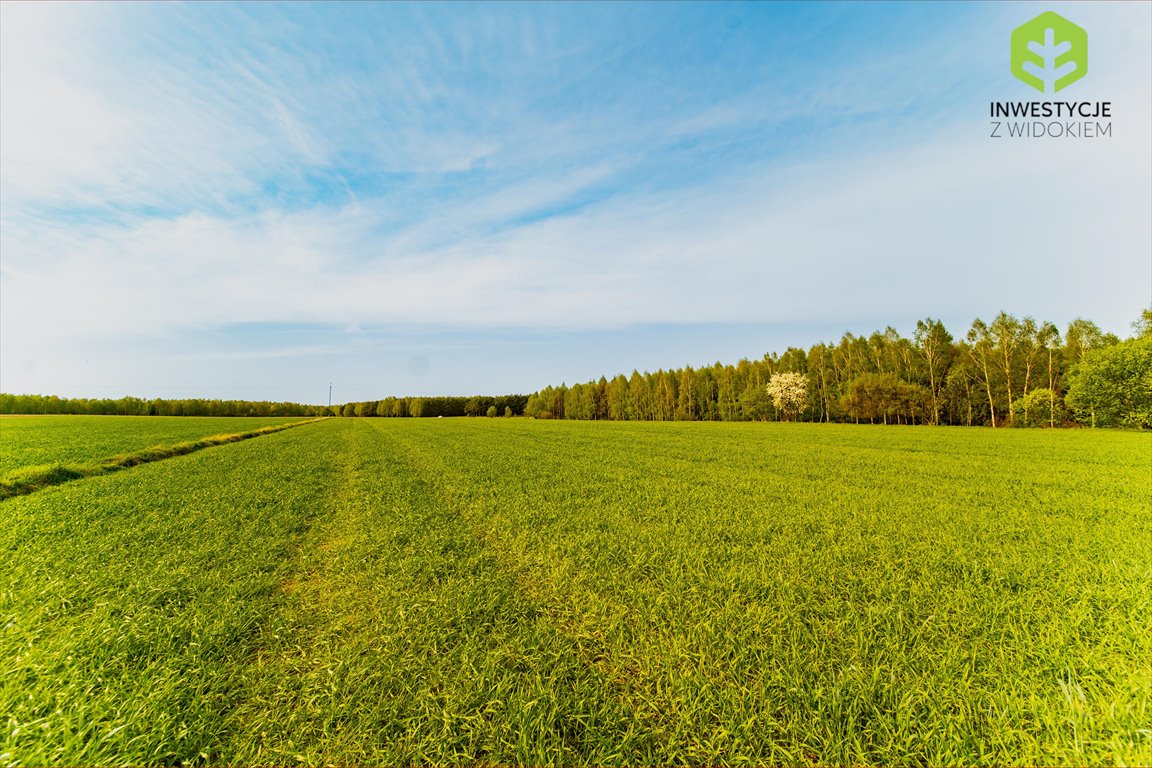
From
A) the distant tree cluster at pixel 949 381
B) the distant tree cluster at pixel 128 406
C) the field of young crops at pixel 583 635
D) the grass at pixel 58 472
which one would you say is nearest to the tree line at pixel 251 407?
the distant tree cluster at pixel 128 406

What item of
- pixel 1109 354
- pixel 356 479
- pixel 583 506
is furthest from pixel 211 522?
pixel 1109 354

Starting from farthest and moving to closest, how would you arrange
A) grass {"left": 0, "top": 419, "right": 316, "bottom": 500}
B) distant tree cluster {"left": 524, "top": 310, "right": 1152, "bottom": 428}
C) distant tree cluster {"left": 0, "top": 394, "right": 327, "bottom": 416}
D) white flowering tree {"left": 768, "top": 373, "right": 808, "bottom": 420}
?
1. distant tree cluster {"left": 0, "top": 394, "right": 327, "bottom": 416}
2. white flowering tree {"left": 768, "top": 373, "right": 808, "bottom": 420}
3. distant tree cluster {"left": 524, "top": 310, "right": 1152, "bottom": 428}
4. grass {"left": 0, "top": 419, "right": 316, "bottom": 500}

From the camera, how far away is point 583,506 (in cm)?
1080

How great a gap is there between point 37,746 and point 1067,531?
14.4 metres

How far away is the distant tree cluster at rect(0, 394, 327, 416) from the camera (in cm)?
10506

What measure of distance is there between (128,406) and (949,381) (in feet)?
664

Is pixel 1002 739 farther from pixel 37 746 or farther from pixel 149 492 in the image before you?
pixel 149 492

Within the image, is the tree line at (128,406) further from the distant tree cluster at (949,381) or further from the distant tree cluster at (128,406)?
the distant tree cluster at (949,381)

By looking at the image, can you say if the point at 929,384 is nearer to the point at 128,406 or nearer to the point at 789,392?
the point at 789,392

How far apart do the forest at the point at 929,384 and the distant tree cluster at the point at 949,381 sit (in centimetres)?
14

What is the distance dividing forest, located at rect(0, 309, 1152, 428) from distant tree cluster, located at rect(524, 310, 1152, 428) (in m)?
0.14

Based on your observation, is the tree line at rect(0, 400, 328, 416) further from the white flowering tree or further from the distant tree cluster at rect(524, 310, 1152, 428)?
the white flowering tree

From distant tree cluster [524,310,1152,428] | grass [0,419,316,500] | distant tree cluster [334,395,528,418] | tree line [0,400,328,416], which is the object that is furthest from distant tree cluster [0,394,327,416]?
distant tree cluster [524,310,1152,428]

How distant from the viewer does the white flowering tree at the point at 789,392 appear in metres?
85.3
